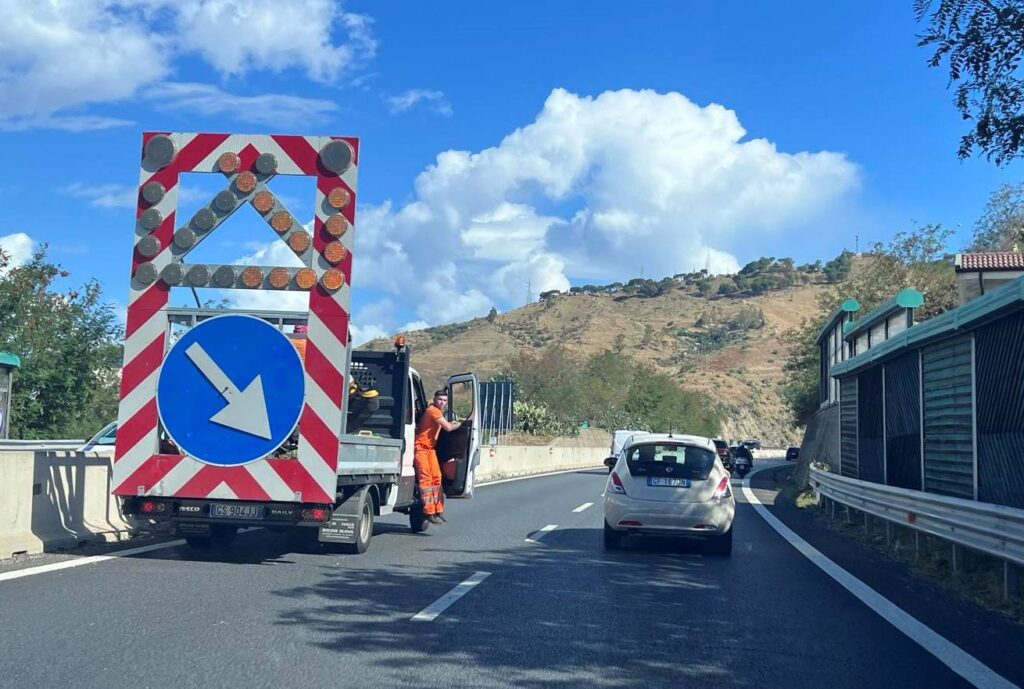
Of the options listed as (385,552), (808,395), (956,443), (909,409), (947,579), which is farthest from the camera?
(808,395)

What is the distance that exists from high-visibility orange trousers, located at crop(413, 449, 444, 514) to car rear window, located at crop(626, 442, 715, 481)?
2578mm

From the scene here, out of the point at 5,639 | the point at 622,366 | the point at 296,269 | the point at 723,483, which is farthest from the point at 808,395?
the point at 5,639

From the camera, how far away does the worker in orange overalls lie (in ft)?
42.1

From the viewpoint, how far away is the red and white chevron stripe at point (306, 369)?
936 centimetres

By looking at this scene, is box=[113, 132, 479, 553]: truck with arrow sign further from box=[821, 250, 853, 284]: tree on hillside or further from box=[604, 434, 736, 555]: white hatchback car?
box=[821, 250, 853, 284]: tree on hillside

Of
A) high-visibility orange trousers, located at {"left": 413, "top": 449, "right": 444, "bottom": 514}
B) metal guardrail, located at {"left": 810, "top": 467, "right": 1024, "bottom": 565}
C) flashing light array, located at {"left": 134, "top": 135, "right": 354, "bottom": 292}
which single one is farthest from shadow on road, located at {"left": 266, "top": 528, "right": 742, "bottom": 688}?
flashing light array, located at {"left": 134, "top": 135, "right": 354, "bottom": 292}

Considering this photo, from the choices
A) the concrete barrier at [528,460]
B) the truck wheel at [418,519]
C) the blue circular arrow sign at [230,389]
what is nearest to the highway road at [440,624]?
the blue circular arrow sign at [230,389]

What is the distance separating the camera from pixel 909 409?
14.6m

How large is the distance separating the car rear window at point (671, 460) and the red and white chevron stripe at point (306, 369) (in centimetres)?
440

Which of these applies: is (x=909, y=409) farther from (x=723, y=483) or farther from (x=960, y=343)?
(x=723, y=483)

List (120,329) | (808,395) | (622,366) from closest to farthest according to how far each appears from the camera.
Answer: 1. (120,329)
2. (808,395)
3. (622,366)

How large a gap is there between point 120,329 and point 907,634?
28002mm

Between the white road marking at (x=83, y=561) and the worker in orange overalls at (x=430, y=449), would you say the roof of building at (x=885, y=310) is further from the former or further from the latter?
the white road marking at (x=83, y=561)

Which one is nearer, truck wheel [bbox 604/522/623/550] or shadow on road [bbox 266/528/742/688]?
shadow on road [bbox 266/528/742/688]
